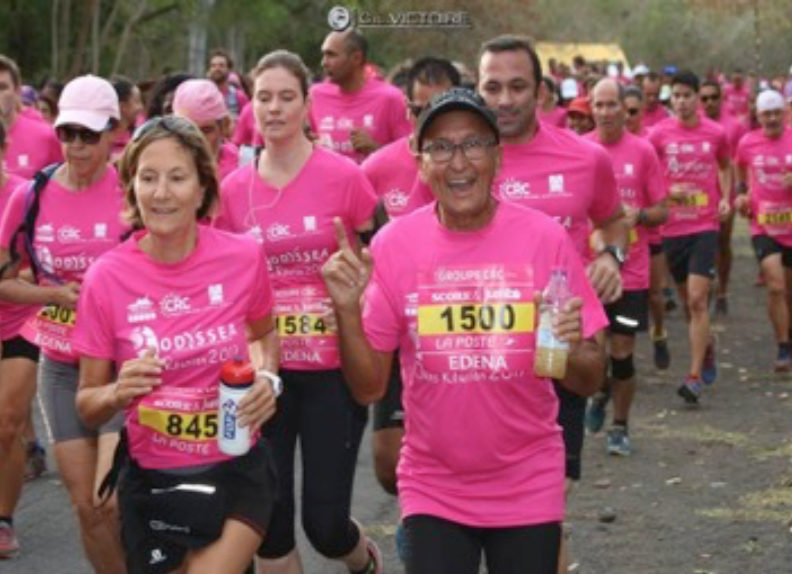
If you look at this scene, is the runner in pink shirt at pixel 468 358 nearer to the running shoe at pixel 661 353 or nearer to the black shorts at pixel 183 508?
the black shorts at pixel 183 508

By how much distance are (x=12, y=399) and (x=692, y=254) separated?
6.95 meters

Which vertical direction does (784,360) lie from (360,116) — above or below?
below

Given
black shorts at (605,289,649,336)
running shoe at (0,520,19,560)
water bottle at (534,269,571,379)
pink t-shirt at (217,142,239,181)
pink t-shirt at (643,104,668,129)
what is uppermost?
pink t-shirt at (217,142,239,181)

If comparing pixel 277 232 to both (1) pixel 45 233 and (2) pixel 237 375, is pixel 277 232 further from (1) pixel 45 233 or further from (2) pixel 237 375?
(2) pixel 237 375

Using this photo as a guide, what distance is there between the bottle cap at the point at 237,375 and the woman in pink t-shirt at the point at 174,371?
0.07 meters

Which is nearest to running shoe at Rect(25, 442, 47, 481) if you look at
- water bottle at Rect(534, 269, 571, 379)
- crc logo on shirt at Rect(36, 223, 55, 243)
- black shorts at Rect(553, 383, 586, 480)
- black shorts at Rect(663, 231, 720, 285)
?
crc logo on shirt at Rect(36, 223, 55, 243)

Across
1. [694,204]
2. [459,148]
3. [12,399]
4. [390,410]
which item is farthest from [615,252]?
[694,204]

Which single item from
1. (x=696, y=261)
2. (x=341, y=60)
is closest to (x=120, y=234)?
(x=341, y=60)

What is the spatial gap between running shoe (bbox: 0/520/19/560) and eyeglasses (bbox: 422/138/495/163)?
431 cm

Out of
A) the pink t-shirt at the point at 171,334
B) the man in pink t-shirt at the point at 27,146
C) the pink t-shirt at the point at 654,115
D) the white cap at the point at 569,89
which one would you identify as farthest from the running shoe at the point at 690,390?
the white cap at the point at 569,89

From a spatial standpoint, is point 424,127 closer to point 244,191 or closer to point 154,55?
point 244,191

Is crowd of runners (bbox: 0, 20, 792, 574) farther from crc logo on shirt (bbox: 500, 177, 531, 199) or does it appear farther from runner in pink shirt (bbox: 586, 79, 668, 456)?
runner in pink shirt (bbox: 586, 79, 668, 456)

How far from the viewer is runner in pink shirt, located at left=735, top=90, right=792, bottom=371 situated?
1454 centimetres

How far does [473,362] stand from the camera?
5.18 metres
